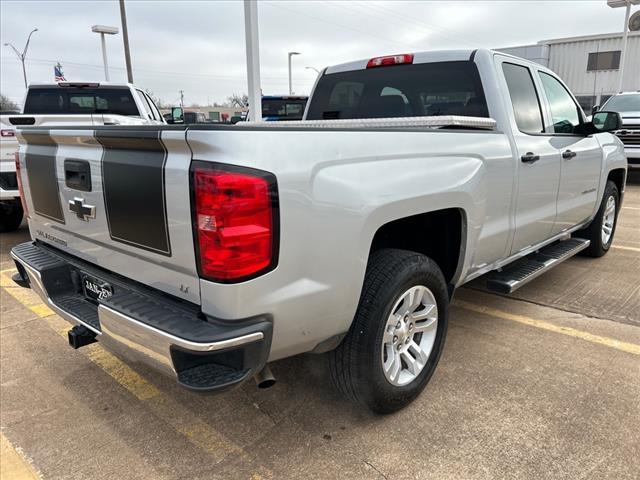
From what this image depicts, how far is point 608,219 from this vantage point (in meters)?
5.69

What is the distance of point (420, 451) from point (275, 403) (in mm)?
871

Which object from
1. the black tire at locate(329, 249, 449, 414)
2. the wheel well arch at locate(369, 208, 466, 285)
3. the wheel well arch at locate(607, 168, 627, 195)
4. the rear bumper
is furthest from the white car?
the rear bumper

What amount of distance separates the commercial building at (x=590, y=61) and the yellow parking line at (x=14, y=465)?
114 feet

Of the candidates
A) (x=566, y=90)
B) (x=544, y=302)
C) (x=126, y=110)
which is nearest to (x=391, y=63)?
(x=566, y=90)

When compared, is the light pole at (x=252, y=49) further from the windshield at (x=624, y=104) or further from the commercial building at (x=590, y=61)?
the commercial building at (x=590, y=61)

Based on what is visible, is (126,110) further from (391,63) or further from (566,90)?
(566,90)

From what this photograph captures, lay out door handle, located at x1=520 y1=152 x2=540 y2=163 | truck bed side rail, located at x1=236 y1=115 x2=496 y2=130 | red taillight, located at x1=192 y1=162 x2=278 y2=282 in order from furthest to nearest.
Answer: door handle, located at x1=520 y1=152 x2=540 y2=163 → truck bed side rail, located at x1=236 y1=115 x2=496 y2=130 → red taillight, located at x1=192 y1=162 x2=278 y2=282

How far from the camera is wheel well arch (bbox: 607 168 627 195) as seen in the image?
5495 mm

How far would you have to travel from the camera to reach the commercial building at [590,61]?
102 feet

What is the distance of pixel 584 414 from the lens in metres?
2.70

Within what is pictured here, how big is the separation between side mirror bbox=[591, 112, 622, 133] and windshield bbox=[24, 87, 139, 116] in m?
6.64

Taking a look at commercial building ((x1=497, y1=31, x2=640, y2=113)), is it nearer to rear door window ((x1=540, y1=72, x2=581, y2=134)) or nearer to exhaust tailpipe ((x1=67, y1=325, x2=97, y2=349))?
rear door window ((x1=540, y1=72, x2=581, y2=134))

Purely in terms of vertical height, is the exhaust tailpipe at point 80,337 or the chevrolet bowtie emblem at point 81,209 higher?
the chevrolet bowtie emblem at point 81,209

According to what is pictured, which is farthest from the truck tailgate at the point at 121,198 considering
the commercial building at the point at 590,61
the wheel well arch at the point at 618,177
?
the commercial building at the point at 590,61
